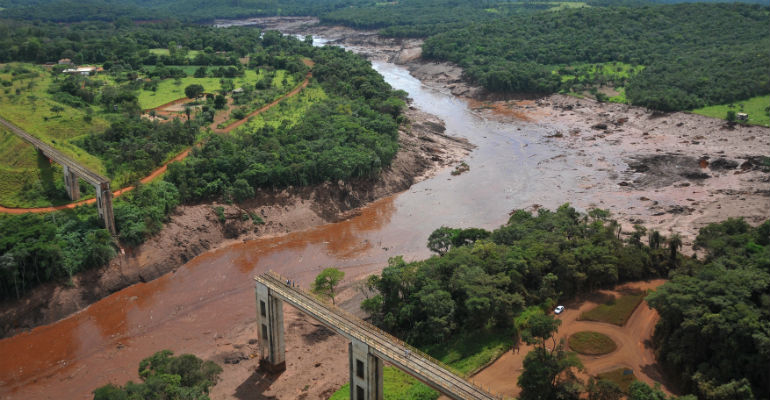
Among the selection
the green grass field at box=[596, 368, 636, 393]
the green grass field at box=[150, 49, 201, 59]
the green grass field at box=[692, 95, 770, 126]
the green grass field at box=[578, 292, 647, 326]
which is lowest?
the green grass field at box=[596, 368, 636, 393]

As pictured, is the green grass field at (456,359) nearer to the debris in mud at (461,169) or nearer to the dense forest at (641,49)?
the debris in mud at (461,169)

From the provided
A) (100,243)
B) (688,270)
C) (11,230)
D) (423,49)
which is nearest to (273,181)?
(100,243)

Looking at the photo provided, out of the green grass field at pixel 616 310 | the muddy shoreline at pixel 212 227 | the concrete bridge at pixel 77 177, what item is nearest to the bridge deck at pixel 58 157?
the concrete bridge at pixel 77 177

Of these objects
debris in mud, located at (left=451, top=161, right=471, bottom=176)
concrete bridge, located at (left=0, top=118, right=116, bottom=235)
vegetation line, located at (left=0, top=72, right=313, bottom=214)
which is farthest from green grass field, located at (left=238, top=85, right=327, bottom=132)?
concrete bridge, located at (left=0, top=118, right=116, bottom=235)

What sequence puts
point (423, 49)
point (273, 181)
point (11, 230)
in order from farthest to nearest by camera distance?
point (423, 49), point (273, 181), point (11, 230)

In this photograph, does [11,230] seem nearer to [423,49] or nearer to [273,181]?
[273,181]

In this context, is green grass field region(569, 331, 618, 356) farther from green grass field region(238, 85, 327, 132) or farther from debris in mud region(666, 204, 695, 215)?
green grass field region(238, 85, 327, 132)

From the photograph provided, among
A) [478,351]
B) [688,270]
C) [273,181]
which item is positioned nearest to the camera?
[478,351]
